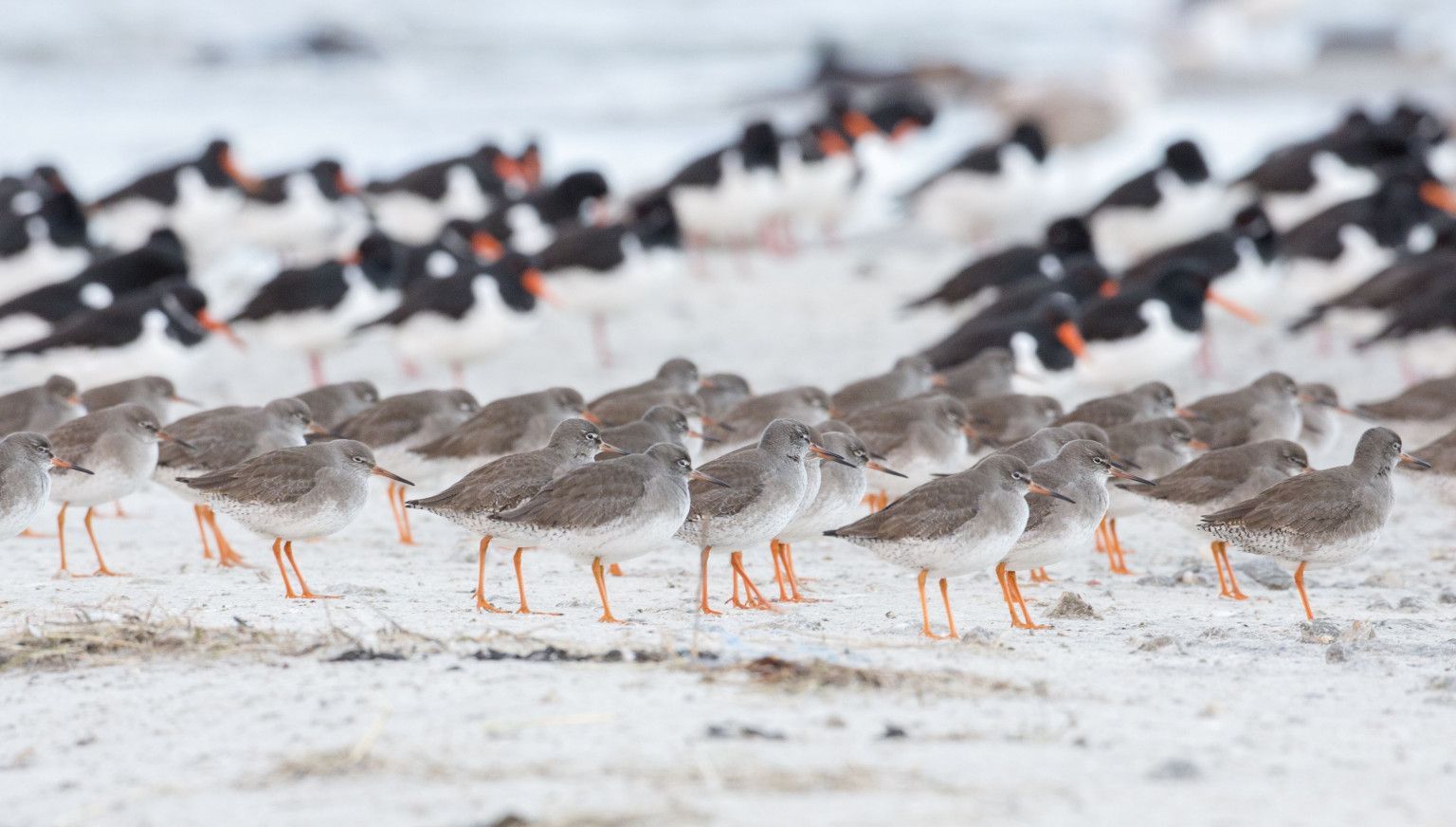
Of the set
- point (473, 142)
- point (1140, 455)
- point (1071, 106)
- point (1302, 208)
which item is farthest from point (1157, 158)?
point (1140, 455)

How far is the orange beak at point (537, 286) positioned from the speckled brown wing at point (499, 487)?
526 cm

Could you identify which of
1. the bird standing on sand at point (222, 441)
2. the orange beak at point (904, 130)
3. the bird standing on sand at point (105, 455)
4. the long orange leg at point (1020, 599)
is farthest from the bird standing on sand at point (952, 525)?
the orange beak at point (904, 130)

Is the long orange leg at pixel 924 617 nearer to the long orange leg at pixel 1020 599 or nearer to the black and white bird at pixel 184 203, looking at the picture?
the long orange leg at pixel 1020 599

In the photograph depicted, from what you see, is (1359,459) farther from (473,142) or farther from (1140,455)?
(473,142)

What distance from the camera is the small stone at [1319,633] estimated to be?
596cm

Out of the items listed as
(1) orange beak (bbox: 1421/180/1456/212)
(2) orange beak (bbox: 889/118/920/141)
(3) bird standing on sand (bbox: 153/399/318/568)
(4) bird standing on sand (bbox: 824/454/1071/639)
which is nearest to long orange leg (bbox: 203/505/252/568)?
(3) bird standing on sand (bbox: 153/399/318/568)

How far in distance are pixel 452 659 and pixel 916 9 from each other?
128 feet

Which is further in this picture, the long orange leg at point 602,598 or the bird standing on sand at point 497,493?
the bird standing on sand at point 497,493

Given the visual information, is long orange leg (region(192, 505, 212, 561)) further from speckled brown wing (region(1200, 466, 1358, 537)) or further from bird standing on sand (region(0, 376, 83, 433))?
speckled brown wing (region(1200, 466, 1358, 537))

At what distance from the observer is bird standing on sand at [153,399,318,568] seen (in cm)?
747

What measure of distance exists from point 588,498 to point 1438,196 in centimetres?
1139

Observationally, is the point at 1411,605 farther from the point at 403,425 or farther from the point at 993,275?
the point at 993,275

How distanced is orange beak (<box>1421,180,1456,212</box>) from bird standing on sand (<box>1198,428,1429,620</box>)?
904cm

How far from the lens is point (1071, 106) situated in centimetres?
2281
